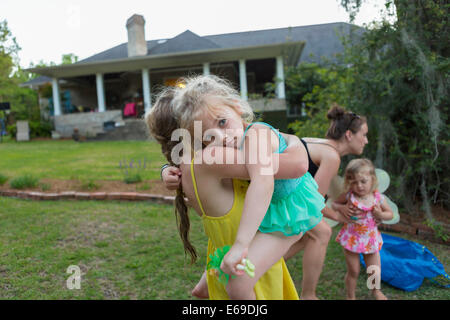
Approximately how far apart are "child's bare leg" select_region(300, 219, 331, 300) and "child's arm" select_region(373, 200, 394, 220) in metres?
0.47

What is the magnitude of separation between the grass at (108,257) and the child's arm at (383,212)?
625mm

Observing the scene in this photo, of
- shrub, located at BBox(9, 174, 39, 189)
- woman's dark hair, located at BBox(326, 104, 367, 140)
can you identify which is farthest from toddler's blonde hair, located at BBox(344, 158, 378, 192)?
shrub, located at BBox(9, 174, 39, 189)

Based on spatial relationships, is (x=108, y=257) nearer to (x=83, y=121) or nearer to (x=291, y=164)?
(x=291, y=164)

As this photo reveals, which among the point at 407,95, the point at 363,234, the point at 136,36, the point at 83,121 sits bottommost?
the point at 363,234

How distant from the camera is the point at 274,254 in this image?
147 centimetres

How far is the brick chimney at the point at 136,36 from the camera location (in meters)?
19.0

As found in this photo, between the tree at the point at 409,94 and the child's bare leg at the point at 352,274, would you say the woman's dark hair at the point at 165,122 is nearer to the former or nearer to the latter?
the child's bare leg at the point at 352,274

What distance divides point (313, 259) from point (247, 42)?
64.3 ft

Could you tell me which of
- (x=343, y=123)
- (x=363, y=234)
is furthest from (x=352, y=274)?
(x=343, y=123)

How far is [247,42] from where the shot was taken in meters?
20.6

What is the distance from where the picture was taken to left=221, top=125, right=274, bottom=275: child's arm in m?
1.25

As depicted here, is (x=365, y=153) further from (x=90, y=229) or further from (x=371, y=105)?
(x=90, y=229)

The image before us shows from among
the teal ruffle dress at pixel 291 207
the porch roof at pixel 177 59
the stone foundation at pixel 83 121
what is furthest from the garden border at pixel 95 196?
the stone foundation at pixel 83 121

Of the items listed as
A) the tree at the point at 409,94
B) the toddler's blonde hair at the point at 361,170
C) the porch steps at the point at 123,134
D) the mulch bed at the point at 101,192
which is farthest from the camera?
the porch steps at the point at 123,134
